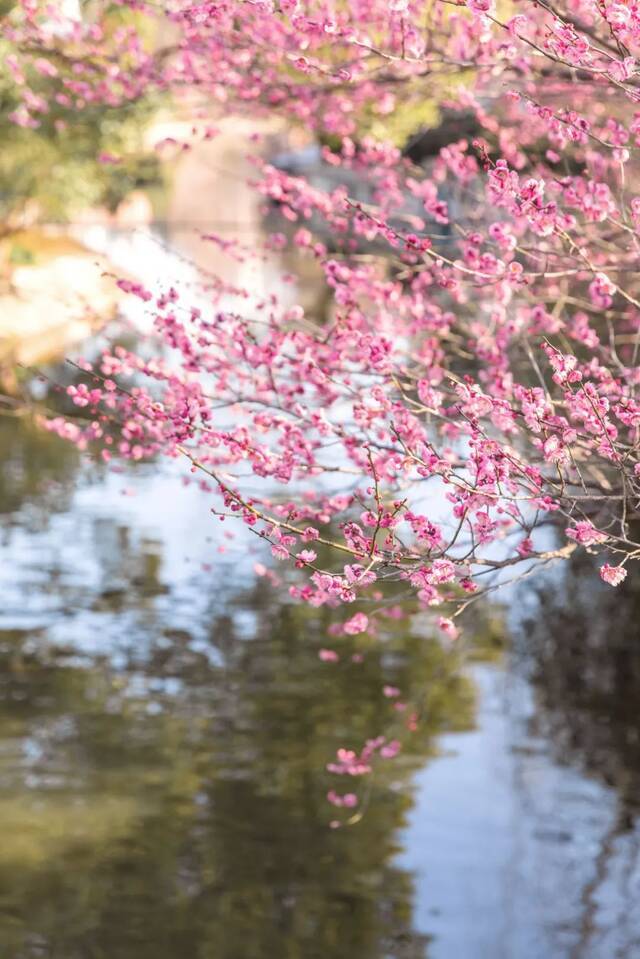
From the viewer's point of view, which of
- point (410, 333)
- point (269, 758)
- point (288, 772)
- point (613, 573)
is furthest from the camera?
point (269, 758)

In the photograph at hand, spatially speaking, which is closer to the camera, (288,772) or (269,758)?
(288,772)

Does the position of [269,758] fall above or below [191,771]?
below

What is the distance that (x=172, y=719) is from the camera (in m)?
11.4

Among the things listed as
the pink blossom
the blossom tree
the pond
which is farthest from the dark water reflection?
the pink blossom

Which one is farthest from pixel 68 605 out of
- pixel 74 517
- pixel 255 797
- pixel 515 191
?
pixel 515 191

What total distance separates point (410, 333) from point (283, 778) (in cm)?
345

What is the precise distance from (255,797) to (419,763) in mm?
1351

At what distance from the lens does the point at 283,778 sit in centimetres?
1048

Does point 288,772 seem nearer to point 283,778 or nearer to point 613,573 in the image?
point 283,778

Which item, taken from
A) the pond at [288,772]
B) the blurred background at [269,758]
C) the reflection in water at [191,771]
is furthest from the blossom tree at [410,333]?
the reflection in water at [191,771]

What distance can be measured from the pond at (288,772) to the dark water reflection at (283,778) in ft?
0.06

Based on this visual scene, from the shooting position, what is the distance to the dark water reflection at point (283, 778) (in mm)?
8586

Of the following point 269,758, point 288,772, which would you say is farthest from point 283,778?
point 269,758

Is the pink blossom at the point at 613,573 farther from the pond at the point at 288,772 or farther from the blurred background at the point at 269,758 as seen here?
the blurred background at the point at 269,758
